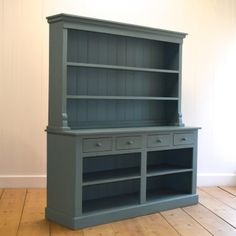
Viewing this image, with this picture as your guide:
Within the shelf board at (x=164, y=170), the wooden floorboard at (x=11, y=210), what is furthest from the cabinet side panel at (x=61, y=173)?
the shelf board at (x=164, y=170)

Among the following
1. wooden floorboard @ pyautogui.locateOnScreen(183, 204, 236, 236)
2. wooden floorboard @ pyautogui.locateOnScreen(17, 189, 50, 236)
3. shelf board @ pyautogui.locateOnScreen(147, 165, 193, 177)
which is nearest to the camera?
wooden floorboard @ pyautogui.locateOnScreen(17, 189, 50, 236)

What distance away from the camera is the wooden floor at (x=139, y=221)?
373 cm

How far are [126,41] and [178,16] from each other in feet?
4.21

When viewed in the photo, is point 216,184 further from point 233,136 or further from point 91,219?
point 91,219

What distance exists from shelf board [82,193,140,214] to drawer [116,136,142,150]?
599 millimetres

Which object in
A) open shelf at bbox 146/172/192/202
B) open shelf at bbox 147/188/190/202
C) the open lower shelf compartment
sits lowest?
open shelf at bbox 147/188/190/202

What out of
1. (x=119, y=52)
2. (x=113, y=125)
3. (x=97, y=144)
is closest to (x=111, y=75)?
(x=119, y=52)

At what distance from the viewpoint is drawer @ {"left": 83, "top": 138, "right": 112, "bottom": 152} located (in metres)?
3.82

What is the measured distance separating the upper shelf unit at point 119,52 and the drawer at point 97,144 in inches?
29.7

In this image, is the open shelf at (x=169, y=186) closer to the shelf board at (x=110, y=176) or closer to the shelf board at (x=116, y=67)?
the shelf board at (x=110, y=176)

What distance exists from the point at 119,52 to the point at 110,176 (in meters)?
1.39

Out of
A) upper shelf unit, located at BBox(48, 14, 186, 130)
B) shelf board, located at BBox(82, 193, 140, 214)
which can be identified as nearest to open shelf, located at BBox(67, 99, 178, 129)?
upper shelf unit, located at BBox(48, 14, 186, 130)

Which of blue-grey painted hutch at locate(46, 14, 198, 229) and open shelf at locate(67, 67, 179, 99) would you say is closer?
blue-grey painted hutch at locate(46, 14, 198, 229)

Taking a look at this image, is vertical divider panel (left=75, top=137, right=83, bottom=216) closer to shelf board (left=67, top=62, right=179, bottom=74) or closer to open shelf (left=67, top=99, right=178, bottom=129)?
open shelf (left=67, top=99, right=178, bottom=129)
